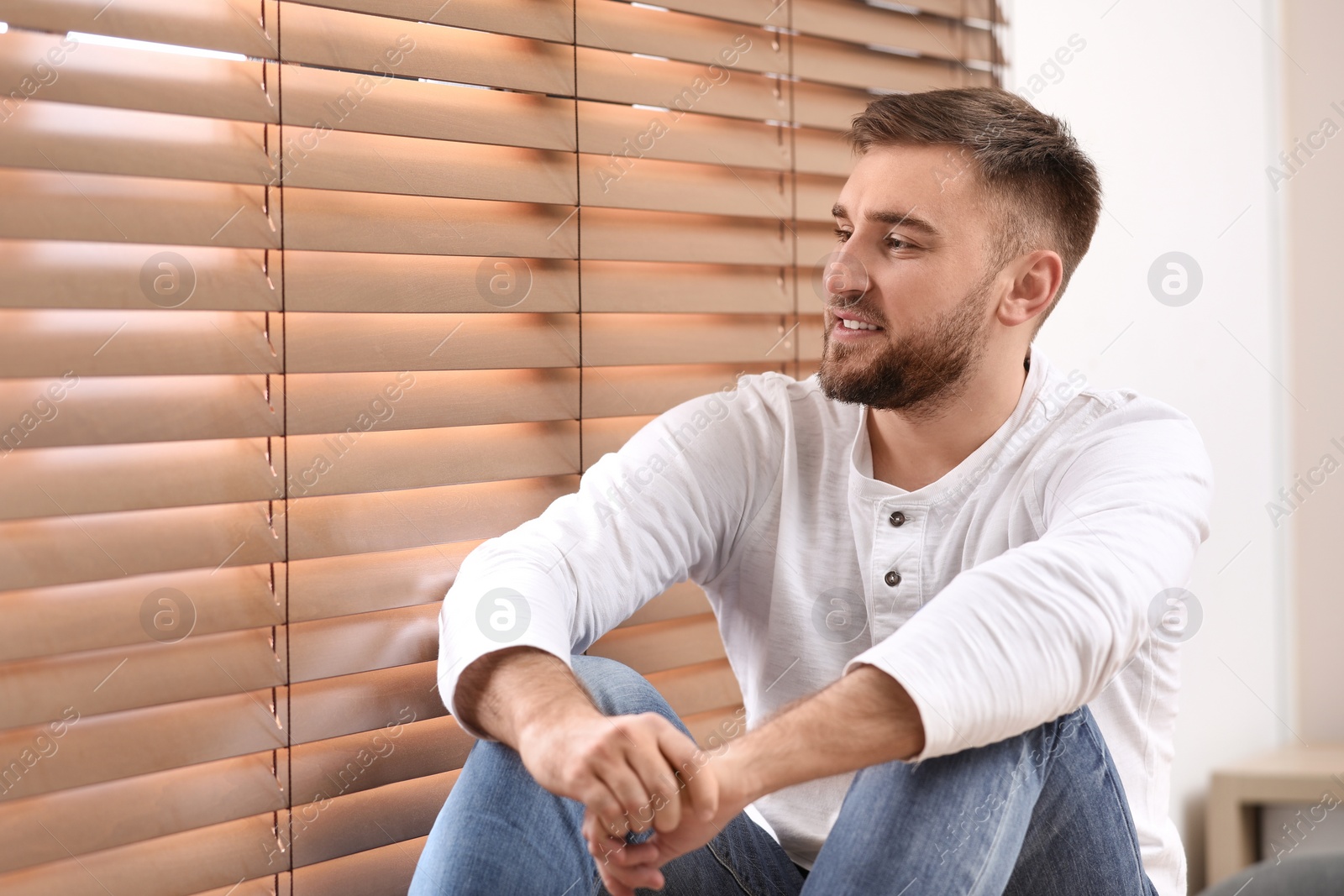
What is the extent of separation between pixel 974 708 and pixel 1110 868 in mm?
223

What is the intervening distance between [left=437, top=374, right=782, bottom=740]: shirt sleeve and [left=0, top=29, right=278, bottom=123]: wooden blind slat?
50 centimetres

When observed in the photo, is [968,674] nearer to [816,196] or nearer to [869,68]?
[816,196]

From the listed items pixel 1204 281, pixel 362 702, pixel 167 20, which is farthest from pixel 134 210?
pixel 1204 281

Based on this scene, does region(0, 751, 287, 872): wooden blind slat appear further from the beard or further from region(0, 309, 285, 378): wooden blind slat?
the beard

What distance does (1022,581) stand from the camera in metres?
0.92

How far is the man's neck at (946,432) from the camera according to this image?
4.17ft

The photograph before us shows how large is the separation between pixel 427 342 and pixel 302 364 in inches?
5.4

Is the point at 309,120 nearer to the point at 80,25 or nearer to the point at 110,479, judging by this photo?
the point at 80,25

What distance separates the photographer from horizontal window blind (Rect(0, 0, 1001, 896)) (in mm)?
938

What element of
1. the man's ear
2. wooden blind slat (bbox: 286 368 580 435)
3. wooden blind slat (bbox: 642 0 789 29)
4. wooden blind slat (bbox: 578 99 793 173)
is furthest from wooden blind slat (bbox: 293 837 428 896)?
wooden blind slat (bbox: 642 0 789 29)

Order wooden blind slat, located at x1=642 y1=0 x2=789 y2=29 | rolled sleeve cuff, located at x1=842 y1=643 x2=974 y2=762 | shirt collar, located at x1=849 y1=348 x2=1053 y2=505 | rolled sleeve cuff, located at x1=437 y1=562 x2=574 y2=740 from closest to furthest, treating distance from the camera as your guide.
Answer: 1. rolled sleeve cuff, located at x1=842 y1=643 x2=974 y2=762
2. rolled sleeve cuff, located at x1=437 y1=562 x2=574 y2=740
3. shirt collar, located at x1=849 y1=348 x2=1053 y2=505
4. wooden blind slat, located at x1=642 y1=0 x2=789 y2=29

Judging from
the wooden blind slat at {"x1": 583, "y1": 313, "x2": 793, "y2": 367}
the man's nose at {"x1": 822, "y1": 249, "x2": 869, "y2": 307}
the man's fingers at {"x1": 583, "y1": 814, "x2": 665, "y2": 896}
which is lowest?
the man's fingers at {"x1": 583, "y1": 814, "x2": 665, "y2": 896}

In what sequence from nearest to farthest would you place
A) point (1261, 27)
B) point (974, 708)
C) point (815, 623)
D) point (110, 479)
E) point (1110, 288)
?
point (974, 708) < point (110, 479) < point (815, 623) < point (1110, 288) < point (1261, 27)

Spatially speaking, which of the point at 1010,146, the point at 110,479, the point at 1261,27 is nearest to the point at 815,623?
the point at 1010,146
